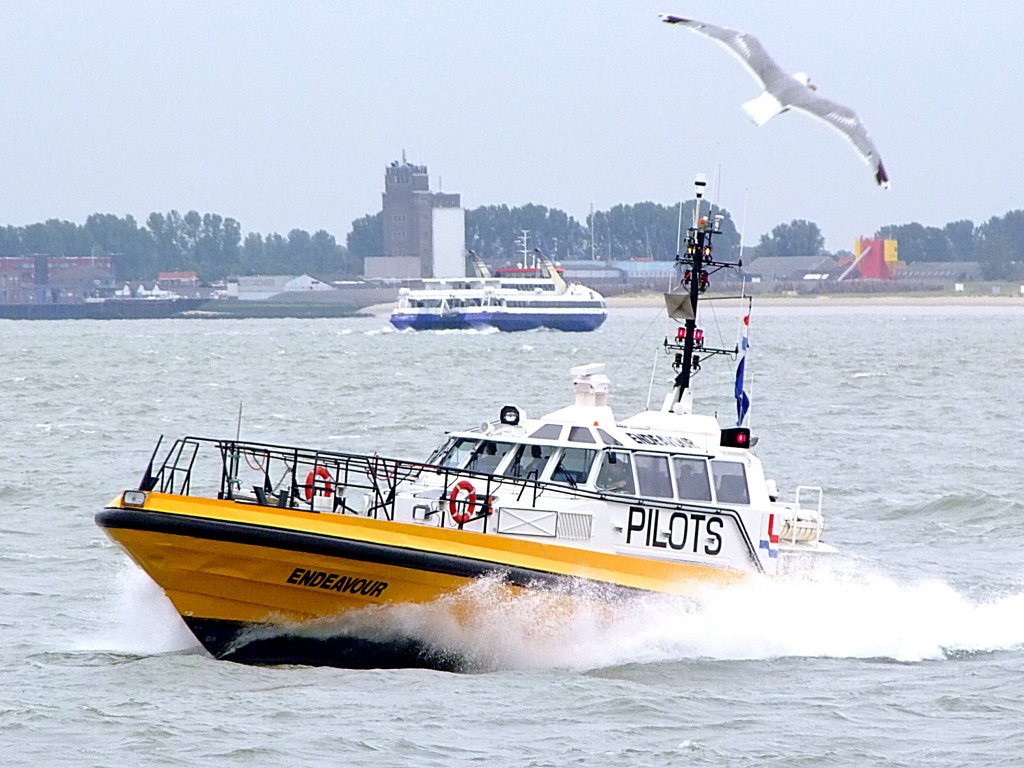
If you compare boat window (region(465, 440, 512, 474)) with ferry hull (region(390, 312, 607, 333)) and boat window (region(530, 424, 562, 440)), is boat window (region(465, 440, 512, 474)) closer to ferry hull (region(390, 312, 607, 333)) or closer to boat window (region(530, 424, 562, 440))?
boat window (region(530, 424, 562, 440))

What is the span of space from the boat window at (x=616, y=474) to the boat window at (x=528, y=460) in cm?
46

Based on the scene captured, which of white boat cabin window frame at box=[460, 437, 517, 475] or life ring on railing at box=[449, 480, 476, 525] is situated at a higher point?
white boat cabin window frame at box=[460, 437, 517, 475]

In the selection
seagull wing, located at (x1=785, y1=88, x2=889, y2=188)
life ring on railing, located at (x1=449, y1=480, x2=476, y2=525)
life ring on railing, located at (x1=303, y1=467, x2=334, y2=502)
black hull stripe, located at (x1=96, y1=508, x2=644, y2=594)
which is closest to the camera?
seagull wing, located at (x1=785, y1=88, x2=889, y2=188)

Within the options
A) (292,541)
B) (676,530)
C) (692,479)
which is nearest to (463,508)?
(292,541)

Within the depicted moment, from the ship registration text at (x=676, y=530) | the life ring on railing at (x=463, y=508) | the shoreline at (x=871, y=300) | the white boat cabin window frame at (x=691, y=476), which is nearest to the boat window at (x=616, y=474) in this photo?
the ship registration text at (x=676, y=530)

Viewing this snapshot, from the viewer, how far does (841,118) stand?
38.9 feet

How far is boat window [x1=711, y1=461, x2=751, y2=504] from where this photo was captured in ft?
47.0

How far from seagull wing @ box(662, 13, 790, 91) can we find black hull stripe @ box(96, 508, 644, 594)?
4.12 m

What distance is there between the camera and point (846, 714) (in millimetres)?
12336

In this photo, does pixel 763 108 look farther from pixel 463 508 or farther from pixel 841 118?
pixel 463 508

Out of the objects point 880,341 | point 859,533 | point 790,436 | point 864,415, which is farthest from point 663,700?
point 880,341

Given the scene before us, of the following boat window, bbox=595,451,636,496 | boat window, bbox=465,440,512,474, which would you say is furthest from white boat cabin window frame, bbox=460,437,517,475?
boat window, bbox=595,451,636,496

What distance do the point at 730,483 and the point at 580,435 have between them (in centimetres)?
133

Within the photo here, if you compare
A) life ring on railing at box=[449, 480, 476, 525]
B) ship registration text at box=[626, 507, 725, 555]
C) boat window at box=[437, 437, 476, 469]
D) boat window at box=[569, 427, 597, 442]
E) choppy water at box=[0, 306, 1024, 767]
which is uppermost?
boat window at box=[569, 427, 597, 442]
